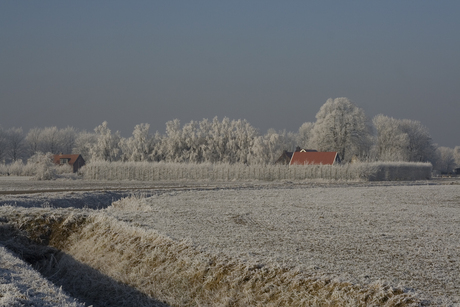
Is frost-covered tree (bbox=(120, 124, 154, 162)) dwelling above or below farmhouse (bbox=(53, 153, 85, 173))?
above

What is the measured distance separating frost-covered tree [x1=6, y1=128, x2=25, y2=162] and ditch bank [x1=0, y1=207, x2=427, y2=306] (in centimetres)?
8357

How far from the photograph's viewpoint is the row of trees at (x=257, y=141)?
216 feet

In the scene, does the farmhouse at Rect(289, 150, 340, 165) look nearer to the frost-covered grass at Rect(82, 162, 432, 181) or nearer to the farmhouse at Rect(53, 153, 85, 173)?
the frost-covered grass at Rect(82, 162, 432, 181)

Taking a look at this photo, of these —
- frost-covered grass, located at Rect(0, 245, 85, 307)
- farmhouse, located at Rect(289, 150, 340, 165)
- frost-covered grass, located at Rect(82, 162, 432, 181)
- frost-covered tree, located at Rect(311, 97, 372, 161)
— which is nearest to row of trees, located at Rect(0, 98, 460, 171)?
frost-covered tree, located at Rect(311, 97, 372, 161)

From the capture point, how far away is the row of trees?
216 ft

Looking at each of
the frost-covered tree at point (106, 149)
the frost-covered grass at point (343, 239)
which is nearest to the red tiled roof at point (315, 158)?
the frost-covered tree at point (106, 149)

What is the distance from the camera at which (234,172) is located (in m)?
49.2

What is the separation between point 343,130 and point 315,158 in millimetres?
13276

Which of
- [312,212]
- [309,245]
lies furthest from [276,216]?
[309,245]

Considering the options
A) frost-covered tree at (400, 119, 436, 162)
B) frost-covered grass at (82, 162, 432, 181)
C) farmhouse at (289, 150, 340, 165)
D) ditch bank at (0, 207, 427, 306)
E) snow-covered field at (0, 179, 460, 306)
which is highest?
frost-covered tree at (400, 119, 436, 162)

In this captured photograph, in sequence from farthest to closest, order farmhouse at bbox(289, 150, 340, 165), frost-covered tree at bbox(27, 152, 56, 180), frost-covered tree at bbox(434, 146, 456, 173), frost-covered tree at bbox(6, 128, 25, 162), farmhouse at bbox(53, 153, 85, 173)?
frost-covered tree at bbox(434, 146, 456, 173)
frost-covered tree at bbox(6, 128, 25, 162)
farmhouse at bbox(53, 153, 85, 173)
farmhouse at bbox(289, 150, 340, 165)
frost-covered tree at bbox(27, 152, 56, 180)

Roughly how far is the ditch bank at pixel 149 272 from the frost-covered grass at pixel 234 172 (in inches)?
1424

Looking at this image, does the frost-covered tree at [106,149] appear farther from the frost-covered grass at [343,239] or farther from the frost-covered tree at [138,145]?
the frost-covered grass at [343,239]

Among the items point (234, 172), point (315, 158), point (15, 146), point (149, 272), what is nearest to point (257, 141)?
point (315, 158)
